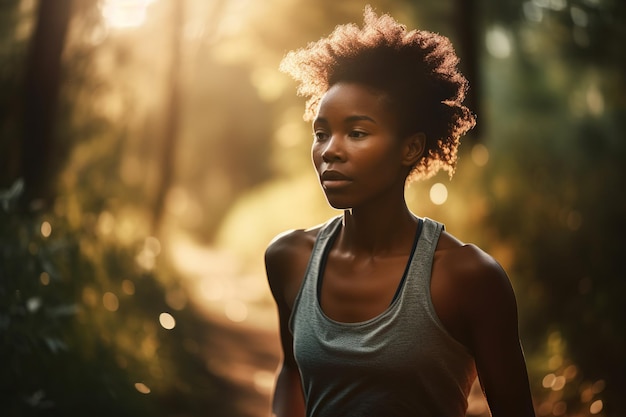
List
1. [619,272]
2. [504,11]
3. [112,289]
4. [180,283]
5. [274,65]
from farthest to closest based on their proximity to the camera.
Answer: [274,65] → [504,11] → [180,283] → [619,272] → [112,289]

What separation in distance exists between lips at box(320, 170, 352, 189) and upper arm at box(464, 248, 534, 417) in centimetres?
39

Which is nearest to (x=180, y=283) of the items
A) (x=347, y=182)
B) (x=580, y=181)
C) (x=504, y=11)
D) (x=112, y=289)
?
(x=112, y=289)

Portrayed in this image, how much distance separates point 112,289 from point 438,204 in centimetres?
303

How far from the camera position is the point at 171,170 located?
1062cm

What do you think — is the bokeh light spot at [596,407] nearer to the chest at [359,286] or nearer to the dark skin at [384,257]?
the dark skin at [384,257]

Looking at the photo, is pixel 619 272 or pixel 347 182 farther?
pixel 619 272

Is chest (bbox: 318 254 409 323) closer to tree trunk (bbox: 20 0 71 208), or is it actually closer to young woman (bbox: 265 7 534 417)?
young woman (bbox: 265 7 534 417)

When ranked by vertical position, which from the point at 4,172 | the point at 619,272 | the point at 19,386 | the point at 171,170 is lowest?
the point at 19,386

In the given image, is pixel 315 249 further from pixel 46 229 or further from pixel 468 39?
pixel 468 39

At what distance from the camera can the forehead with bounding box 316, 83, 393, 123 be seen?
2.05m

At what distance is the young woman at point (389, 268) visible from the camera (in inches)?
77.2

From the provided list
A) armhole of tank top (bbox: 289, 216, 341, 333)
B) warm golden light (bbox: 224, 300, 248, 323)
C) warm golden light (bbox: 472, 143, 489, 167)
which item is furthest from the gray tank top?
warm golden light (bbox: 224, 300, 248, 323)

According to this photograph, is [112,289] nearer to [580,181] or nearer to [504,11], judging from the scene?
[580,181]

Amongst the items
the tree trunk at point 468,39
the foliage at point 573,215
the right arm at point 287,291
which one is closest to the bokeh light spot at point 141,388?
the foliage at point 573,215
